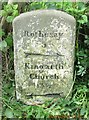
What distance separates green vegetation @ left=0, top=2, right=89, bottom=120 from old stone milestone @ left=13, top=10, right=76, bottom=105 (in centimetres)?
10

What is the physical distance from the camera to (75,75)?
3.17 m

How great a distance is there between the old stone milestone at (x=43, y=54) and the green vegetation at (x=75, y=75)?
0.10 meters

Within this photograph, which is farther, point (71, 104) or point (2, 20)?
point (2, 20)

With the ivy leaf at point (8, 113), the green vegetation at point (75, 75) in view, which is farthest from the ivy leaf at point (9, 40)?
the ivy leaf at point (8, 113)

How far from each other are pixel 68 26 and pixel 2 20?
2.68 ft

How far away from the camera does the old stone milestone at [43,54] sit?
9.59 feet

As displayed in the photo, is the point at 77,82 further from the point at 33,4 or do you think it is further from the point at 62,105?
the point at 33,4

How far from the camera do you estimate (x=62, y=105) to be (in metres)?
2.96

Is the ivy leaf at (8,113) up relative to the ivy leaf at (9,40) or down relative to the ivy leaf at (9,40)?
down

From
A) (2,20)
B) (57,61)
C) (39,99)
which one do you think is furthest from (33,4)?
(39,99)

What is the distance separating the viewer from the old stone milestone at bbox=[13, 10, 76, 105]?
292cm

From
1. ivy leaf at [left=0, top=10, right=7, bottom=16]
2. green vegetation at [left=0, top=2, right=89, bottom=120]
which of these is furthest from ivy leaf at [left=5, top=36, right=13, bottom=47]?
ivy leaf at [left=0, top=10, right=7, bottom=16]

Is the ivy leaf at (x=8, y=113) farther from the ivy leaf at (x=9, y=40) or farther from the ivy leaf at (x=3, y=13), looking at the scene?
the ivy leaf at (x=3, y=13)

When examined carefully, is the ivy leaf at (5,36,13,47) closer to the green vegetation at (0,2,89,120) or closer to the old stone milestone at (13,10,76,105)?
the green vegetation at (0,2,89,120)
